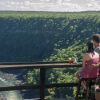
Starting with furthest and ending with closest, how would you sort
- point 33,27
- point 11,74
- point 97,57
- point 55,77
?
point 33,27, point 11,74, point 55,77, point 97,57

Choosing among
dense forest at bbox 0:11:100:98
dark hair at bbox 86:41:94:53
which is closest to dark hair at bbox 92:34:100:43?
dark hair at bbox 86:41:94:53

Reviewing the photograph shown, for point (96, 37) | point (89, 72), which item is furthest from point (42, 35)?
point (89, 72)

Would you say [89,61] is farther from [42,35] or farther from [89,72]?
[42,35]

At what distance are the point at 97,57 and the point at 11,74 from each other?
4164 inches

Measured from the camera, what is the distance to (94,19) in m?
121

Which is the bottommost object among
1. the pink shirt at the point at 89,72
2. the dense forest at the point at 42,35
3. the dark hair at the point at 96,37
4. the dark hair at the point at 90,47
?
the pink shirt at the point at 89,72

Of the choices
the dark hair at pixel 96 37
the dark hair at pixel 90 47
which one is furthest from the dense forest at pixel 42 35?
the dark hair at pixel 90 47

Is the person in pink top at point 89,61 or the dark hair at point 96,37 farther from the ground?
the dark hair at point 96,37

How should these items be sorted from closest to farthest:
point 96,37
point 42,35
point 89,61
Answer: point 89,61 → point 96,37 → point 42,35

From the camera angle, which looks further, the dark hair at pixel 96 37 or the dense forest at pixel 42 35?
the dense forest at pixel 42 35

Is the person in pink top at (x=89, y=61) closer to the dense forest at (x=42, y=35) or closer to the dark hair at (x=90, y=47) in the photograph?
the dark hair at (x=90, y=47)

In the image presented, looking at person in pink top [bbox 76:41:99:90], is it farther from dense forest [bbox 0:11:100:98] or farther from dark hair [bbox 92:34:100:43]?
dense forest [bbox 0:11:100:98]

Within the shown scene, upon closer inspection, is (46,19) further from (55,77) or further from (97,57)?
(97,57)

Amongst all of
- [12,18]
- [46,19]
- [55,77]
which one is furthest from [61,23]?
[55,77]
